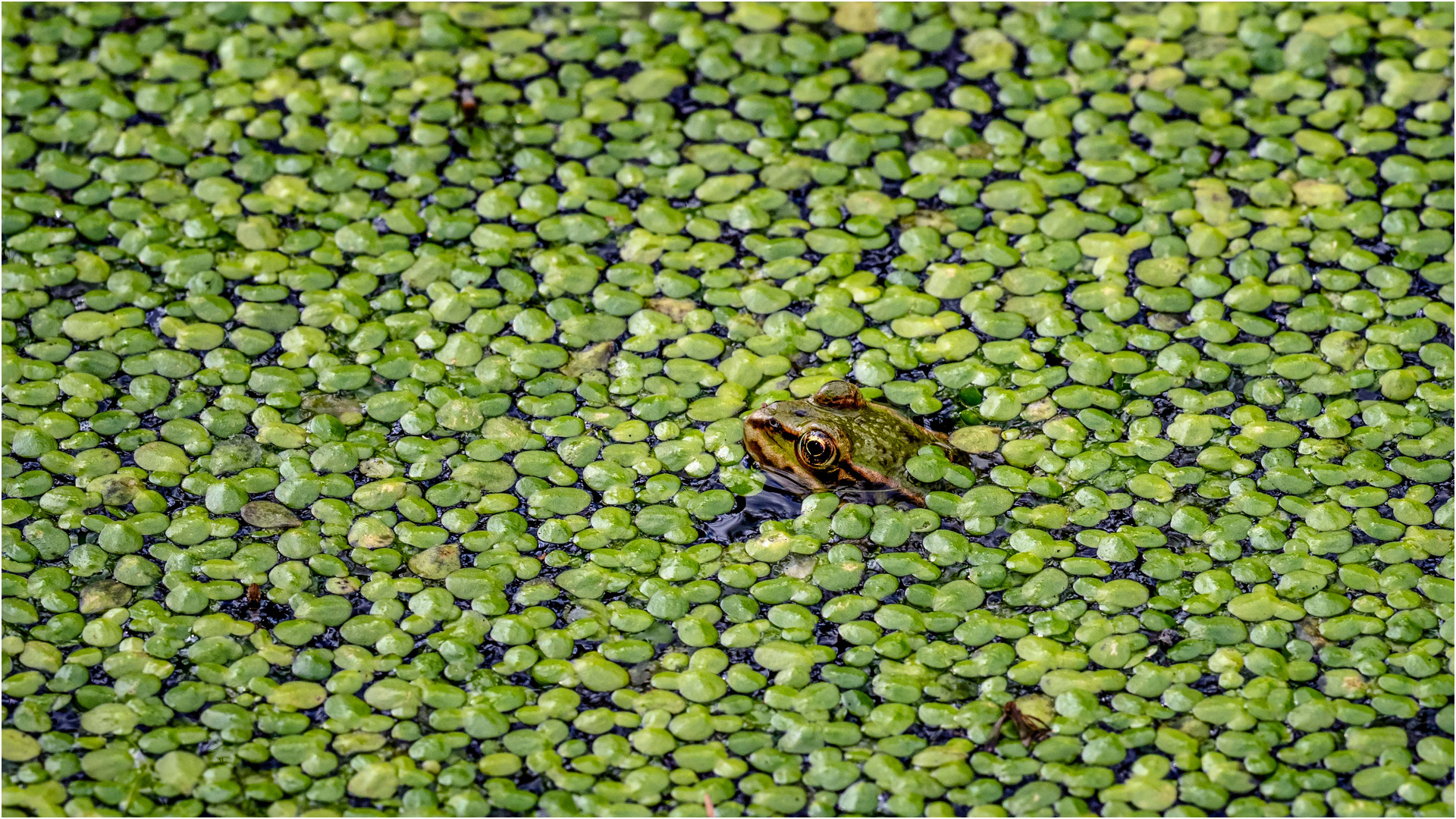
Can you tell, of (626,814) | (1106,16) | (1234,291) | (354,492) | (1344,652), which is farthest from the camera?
(1106,16)

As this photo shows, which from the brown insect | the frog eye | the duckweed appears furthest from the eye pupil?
the brown insect

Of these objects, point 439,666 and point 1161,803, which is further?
point 439,666

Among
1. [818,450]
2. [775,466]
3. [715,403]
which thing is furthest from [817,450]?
[715,403]

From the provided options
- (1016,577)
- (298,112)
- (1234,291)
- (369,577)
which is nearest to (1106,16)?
(1234,291)

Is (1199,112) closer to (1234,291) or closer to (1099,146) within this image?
(1099,146)

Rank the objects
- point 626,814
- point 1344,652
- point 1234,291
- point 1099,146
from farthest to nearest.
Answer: point 1099,146, point 1234,291, point 1344,652, point 626,814

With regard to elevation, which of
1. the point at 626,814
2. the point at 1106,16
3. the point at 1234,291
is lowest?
the point at 626,814

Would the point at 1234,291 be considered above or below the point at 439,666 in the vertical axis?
above
